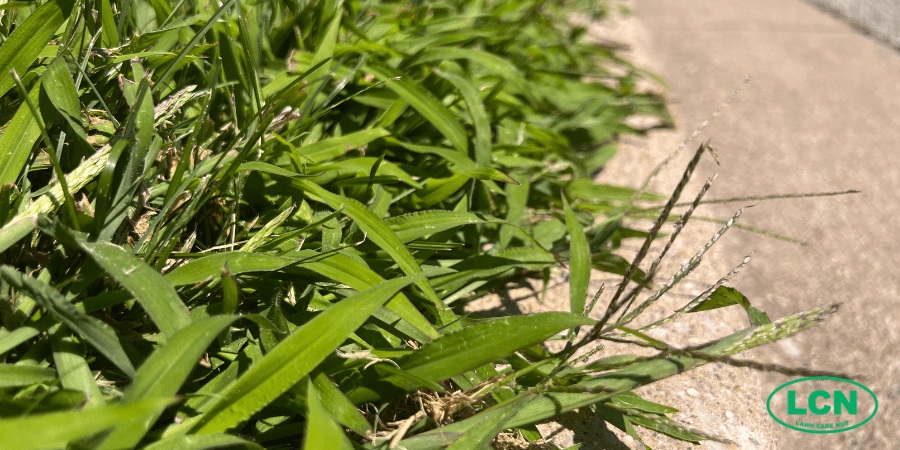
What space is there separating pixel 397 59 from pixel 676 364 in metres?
0.96

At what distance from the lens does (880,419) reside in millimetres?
1071

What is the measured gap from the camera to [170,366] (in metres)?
0.69

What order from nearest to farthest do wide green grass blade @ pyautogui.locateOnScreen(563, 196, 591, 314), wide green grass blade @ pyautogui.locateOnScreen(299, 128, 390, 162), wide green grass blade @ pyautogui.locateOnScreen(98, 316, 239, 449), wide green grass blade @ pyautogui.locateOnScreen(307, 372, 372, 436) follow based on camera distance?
wide green grass blade @ pyautogui.locateOnScreen(98, 316, 239, 449)
wide green grass blade @ pyautogui.locateOnScreen(307, 372, 372, 436)
wide green grass blade @ pyautogui.locateOnScreen(563, 196, 591, 314)
wide green grass blade @ pyautogui.locateOnScreen(299, 128, 390, 162)

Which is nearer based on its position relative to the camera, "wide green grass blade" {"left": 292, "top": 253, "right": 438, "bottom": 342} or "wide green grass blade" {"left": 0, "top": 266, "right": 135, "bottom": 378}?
"wide green grass blade" {"left": 0, "top": 266, "right": 135, "bottom": 378}

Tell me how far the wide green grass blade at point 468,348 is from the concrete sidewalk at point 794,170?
0.37 metres

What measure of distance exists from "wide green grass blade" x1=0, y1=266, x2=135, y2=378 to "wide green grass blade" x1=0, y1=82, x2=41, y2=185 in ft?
0.74

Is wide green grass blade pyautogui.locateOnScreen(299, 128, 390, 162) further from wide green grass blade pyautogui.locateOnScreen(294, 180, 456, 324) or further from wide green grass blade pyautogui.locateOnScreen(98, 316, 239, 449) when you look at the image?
wide green grass blade pyautogui.locateOnScreen(98, 316, 239, 449)

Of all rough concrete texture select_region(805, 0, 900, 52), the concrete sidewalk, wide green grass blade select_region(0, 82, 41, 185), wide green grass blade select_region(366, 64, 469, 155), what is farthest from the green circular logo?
rough concrete texture select_region(805, 0, 900, 52)

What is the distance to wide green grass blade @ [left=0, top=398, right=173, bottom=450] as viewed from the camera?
0.54 meters

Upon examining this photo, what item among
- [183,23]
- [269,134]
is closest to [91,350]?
[269,134]

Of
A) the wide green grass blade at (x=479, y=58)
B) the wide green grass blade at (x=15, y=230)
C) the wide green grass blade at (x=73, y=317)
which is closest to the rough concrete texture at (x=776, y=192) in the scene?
the wide green grass blade at (x=479, y=58)

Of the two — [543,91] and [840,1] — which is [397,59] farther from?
[840,1]

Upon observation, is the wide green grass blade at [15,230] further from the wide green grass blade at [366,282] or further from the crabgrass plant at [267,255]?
the wide green grass blade at [366,282]

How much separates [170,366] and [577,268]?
2.15 feet
